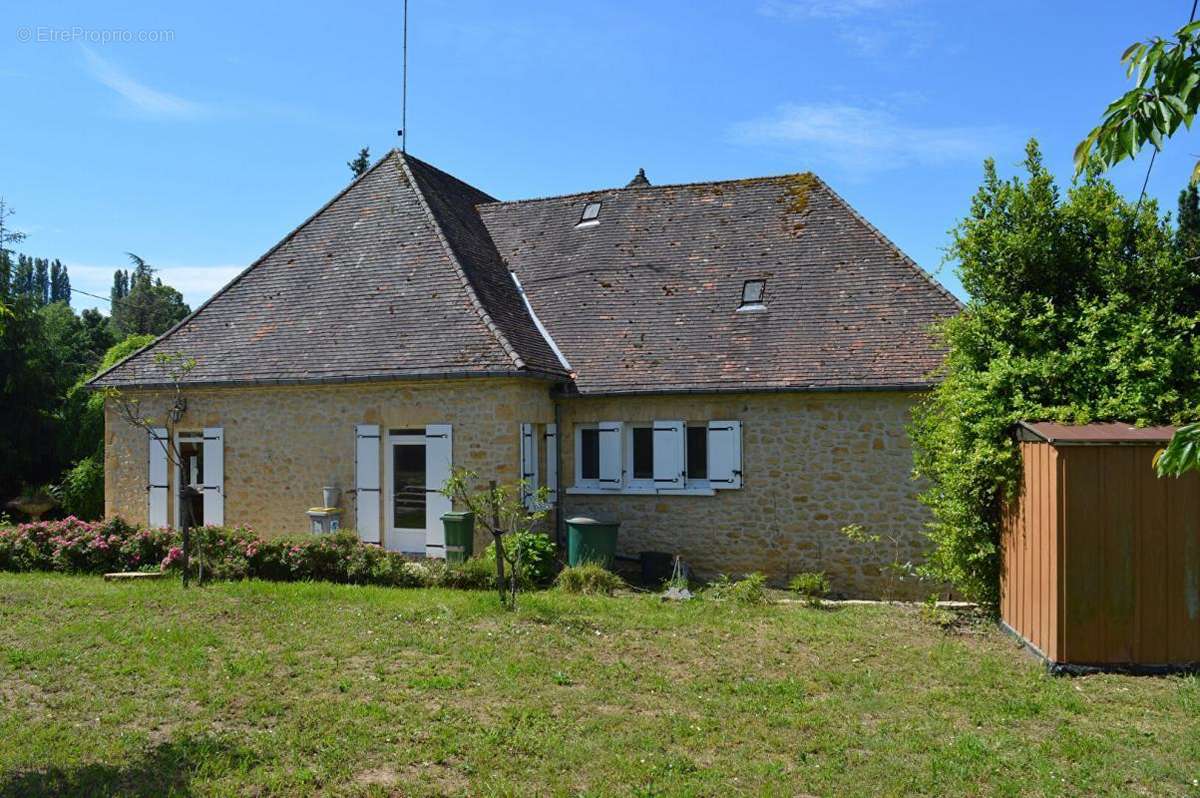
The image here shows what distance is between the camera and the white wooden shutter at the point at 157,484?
14070 mm

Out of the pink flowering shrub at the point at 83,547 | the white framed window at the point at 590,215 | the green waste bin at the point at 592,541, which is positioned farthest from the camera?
the white framed window at the point at 590,215

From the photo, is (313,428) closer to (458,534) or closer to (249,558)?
(249,558)

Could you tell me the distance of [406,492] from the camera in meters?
13.1

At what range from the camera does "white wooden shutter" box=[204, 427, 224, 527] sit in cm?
1375

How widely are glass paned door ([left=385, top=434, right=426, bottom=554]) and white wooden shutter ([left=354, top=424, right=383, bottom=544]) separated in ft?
0.63

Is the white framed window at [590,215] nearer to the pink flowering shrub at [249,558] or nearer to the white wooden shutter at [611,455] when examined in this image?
the white wooden shutter at [611,455]

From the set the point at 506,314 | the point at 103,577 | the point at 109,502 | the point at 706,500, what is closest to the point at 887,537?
the point at 706,500

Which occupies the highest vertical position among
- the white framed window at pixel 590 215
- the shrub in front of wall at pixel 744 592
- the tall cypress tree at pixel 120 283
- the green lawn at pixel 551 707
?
the tall cypress tree at pixel 120 283

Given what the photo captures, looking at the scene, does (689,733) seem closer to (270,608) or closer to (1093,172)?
(270,608)

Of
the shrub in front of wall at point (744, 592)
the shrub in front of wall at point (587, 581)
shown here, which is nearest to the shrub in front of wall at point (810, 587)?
the shrub in front of wall at point (744, 592)

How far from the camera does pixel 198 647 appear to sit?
7.90 metres

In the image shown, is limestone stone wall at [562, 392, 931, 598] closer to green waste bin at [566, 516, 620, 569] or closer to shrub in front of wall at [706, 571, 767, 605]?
green waste bin at [566, 516, 620, 569]

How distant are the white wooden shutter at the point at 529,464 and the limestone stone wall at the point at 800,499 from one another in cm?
149

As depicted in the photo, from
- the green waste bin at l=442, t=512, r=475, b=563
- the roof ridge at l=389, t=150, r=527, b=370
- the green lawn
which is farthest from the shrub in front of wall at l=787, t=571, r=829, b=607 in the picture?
the roof ridge at l=389, t=150, r=527, b=370
